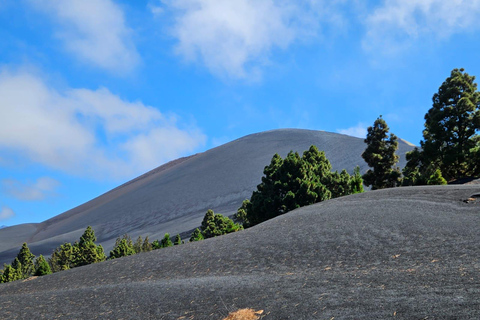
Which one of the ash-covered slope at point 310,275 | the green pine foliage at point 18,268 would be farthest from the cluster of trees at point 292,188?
the green pine foliage at point 18,268

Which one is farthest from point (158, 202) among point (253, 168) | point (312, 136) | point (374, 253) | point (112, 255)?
point (374, 253)

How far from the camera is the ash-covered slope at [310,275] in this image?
7.38 meters

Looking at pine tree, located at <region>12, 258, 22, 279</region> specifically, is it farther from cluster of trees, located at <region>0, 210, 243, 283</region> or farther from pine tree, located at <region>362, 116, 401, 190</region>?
pine tree, located at <region>362, 116, 401, 190</region>

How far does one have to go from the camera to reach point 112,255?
37.8 meters

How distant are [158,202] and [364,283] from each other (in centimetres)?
10015

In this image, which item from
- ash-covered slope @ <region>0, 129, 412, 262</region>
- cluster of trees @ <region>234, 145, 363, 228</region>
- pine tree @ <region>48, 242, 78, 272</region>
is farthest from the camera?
ash-covered slope @ <region>0, 129, 412, 262</region>

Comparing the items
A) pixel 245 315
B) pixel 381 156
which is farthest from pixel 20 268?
pixel 245 315

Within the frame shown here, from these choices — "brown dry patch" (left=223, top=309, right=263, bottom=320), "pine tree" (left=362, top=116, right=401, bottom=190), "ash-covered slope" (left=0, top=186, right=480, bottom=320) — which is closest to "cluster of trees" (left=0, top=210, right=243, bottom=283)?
"pine tree" (left=362, top=116, right=401, bottom=190)

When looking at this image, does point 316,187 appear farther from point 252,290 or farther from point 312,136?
point 312,136

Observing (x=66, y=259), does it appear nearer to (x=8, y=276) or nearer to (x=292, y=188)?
(x=8, y=276)

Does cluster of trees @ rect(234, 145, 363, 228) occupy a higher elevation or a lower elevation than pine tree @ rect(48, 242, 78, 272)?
higher

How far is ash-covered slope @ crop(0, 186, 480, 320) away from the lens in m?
7.38

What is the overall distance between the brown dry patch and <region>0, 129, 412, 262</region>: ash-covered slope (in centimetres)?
6066

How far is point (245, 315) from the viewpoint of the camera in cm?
752
